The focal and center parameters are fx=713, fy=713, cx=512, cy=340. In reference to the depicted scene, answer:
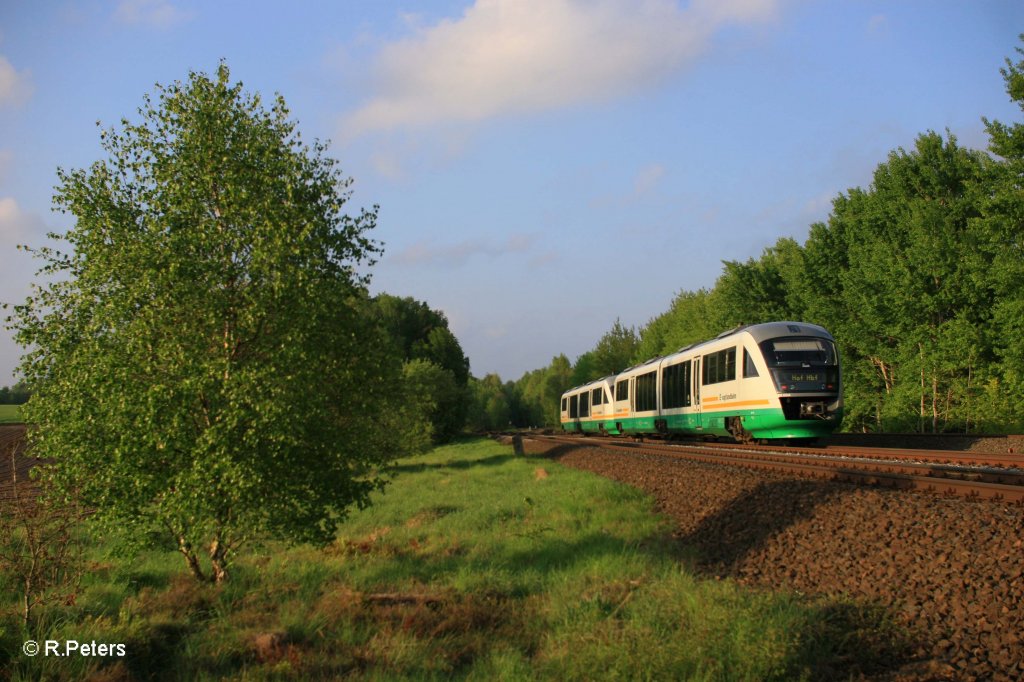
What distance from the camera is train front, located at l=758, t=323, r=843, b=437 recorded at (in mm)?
18672

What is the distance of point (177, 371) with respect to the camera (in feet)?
30.3

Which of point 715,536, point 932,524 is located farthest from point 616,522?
point 932,524

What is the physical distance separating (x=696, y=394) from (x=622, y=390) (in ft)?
38.1

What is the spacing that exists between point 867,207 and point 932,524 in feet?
120

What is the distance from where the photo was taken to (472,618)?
8508 millimetres

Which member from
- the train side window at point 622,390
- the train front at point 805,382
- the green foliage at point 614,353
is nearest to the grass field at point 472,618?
the train front at point 805,382

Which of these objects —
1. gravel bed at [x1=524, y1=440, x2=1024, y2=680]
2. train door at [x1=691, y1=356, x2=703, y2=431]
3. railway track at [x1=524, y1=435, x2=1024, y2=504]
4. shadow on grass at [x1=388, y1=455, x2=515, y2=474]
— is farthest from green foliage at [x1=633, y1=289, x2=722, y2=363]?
gravel bed at [x1=524, y1=440, x2=1024, y2=680]

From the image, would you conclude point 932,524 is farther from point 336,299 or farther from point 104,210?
point 104,210

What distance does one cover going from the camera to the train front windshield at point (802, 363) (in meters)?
18.7

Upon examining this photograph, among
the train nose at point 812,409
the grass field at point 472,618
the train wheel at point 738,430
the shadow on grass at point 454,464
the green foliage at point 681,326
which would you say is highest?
the green foliage at point 681,326

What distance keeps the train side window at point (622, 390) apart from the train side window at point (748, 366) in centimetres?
1429

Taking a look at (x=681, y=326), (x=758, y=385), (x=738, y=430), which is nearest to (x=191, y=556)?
(x=758, y=385)

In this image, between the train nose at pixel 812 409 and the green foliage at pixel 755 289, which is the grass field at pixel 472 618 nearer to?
the train nose at pixel 812 409

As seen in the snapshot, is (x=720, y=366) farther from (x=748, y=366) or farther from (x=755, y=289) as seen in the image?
(x=755, y=289)
